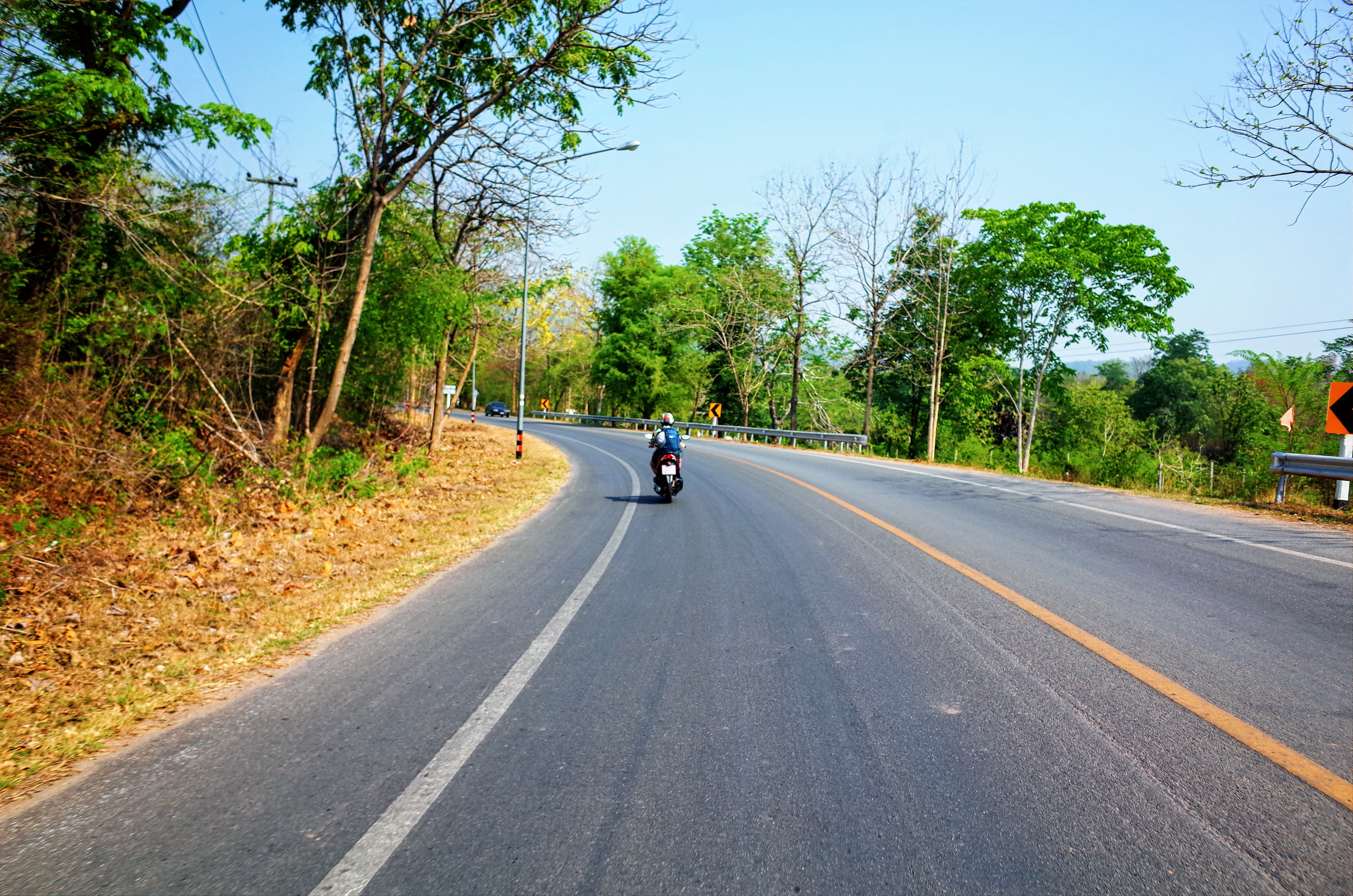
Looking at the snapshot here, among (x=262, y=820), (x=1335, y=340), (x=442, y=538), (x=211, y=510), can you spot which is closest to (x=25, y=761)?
(x=262, y=820)

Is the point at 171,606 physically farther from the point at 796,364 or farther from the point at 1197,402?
the point at 1197,402

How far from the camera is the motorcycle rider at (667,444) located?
1398 centimetres

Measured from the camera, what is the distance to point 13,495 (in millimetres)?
7867

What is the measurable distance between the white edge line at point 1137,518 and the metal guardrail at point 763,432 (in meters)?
11.5

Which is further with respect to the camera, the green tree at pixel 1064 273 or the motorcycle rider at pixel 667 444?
the green tree at pixel 1064 273

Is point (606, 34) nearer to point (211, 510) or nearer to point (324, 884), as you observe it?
point (211, 510)

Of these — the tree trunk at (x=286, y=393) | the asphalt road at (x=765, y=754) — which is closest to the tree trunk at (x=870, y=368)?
the tree trunk at (x=286, y=393)

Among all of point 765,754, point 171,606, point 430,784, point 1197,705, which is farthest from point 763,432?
point 430,784

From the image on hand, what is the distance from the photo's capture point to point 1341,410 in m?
12.5

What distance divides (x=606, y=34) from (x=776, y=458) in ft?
48.7

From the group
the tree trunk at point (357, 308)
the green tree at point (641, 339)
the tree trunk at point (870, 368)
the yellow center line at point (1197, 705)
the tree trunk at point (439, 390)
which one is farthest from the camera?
the green tree at point (641, 339)

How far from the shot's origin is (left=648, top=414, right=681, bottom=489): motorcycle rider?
45.9 feet

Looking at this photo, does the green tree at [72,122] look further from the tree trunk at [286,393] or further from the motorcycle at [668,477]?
the motorcycle at [668,477]

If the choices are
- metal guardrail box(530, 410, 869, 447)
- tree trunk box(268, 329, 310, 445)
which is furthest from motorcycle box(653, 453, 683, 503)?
metal guardrail box(530, 410, 869, 447)
